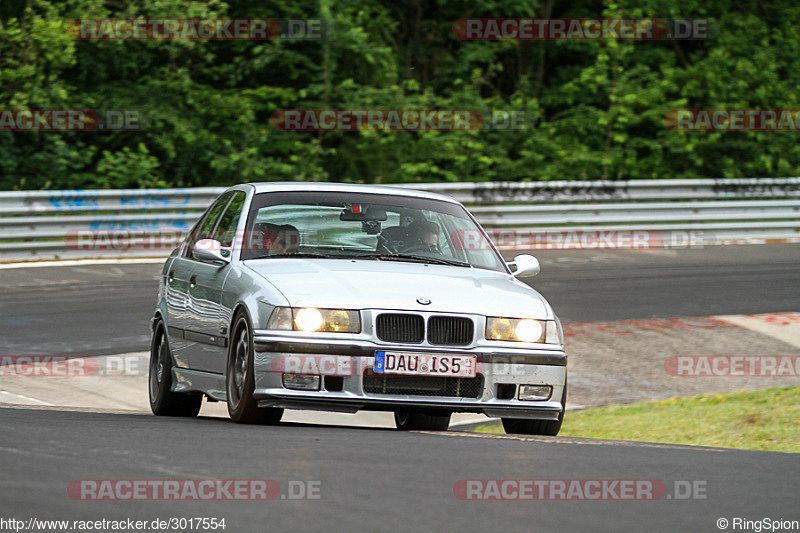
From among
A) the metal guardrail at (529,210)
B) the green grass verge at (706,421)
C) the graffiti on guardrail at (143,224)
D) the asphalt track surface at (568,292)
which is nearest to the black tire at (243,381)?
the green grass verge at (706,421)

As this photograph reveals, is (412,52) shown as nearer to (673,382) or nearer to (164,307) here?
(673,382)

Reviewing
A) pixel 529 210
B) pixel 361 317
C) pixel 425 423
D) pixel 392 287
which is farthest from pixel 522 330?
pixel 529 210

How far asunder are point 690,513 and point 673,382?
757 centimetres

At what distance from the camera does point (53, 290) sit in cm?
1639

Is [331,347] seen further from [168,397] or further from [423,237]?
[168,397]

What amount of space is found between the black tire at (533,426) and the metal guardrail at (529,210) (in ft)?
38.0

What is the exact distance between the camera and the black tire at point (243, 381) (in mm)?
7730

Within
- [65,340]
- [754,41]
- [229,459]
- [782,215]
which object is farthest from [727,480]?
[754,41]

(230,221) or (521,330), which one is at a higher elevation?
(230,221)

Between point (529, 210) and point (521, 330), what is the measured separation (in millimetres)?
13720

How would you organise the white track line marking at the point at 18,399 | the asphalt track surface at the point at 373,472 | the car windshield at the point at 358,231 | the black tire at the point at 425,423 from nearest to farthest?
the asphalt track surface at the point at 373,472 → the car windshield at the point at 358,231 → the black tire at the point at 425,423 → the white track line marking at the point at 18,399

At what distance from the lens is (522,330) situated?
7926 mm

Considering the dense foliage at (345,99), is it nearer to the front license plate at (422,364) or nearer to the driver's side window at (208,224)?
the driver's side window at (208,224)

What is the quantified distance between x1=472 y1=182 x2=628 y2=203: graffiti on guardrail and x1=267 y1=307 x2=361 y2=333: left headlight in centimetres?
1417
